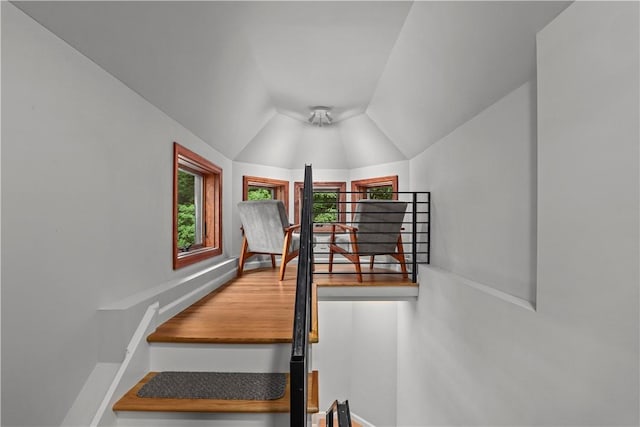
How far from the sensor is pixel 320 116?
4258 mm

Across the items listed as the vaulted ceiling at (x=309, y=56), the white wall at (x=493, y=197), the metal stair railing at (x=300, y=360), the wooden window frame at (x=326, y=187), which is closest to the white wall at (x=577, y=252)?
→ the white wall at (x=493, y=197)

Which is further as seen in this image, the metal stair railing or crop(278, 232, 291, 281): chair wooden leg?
crop(278, 232, 291, 281): chair wooden leg

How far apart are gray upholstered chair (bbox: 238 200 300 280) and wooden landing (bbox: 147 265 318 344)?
44 centimetres

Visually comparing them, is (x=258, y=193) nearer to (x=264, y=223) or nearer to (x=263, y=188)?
(x=263, y=188)

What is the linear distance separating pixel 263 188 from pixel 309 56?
269 cm

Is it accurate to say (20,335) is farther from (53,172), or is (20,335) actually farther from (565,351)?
(565,351)

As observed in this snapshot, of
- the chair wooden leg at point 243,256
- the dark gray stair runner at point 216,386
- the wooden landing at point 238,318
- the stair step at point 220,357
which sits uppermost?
the chair wooden leg at point 243,256

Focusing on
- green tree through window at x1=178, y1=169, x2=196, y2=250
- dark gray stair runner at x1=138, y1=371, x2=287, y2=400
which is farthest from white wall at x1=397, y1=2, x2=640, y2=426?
green tree through window at x1=178, y1=169, x2=196, y2=250

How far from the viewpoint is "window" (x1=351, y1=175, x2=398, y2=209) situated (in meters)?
4.70

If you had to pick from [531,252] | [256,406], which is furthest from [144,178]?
[531,252]

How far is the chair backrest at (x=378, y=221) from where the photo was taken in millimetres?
3414

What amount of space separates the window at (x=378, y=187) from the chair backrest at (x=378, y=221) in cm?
112

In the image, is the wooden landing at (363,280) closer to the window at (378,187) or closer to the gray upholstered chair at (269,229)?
the gray upholstered chair at (269,229)

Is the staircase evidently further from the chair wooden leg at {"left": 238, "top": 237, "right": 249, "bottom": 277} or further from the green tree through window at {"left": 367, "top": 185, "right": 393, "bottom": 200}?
the green tree through window at {"left": 367, "top": 185, "right": 393, "bottom": 200}
